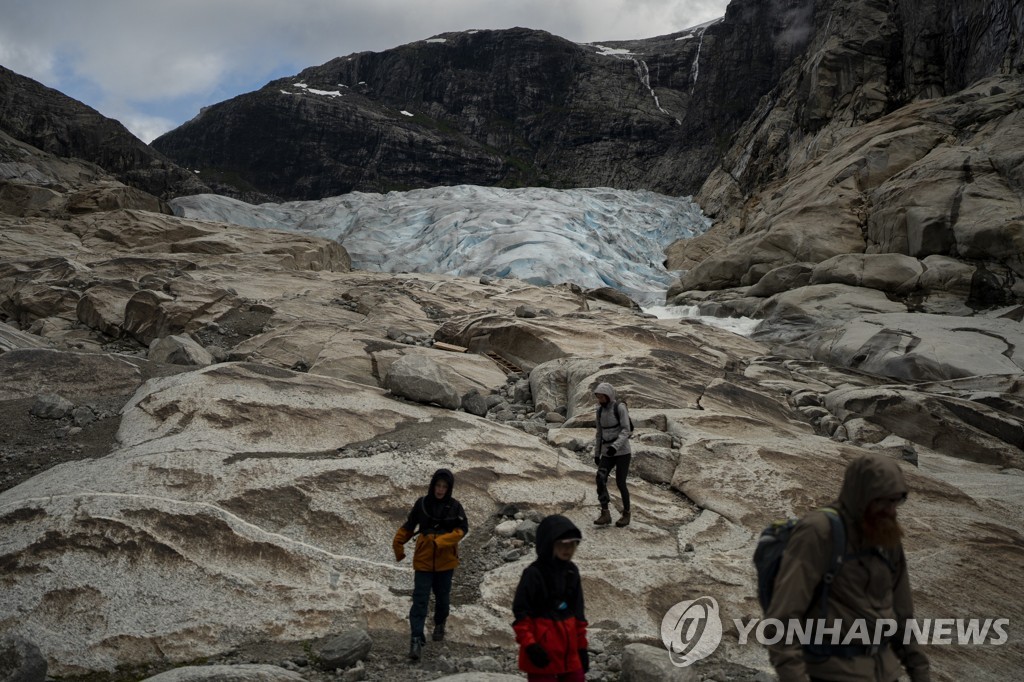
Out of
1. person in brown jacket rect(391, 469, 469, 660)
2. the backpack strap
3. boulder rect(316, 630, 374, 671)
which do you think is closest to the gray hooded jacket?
person in brown jacket rect(391, 469, 469, 660)

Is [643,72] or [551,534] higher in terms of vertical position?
[643,72]

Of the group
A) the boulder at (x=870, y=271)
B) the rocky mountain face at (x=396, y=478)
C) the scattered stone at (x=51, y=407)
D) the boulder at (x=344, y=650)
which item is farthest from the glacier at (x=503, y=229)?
the boulder at (x=344, y=650)

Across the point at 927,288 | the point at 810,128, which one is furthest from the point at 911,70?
the point at 927,288

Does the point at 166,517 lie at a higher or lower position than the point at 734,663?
higher

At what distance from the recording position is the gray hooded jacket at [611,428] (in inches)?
332

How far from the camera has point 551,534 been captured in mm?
4328

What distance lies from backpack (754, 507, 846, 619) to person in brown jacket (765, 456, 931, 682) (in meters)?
0.03

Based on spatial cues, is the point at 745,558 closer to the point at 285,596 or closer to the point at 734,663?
the point at 734,663

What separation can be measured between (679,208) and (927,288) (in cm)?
3380

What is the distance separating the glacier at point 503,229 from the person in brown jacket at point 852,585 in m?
31.1

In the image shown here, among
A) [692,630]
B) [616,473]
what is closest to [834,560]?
[692,630]

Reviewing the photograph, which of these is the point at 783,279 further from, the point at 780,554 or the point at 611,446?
the point at 780,554

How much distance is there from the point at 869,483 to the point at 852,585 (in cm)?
52

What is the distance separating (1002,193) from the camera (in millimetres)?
24703
